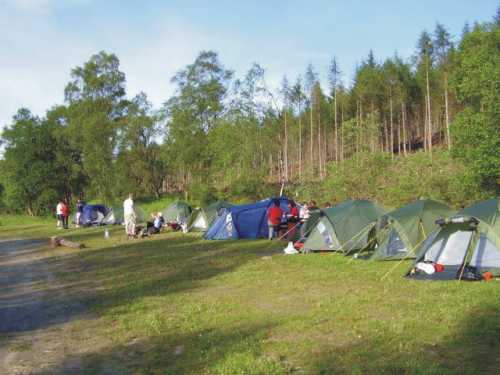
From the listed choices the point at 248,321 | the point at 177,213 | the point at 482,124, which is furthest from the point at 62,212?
the point at 248,321

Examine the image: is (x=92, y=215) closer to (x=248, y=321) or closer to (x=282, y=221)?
(x=282, y=221)

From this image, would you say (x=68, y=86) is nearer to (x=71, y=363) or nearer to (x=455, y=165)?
(x=455, y=165)

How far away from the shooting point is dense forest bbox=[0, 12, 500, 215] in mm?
26297

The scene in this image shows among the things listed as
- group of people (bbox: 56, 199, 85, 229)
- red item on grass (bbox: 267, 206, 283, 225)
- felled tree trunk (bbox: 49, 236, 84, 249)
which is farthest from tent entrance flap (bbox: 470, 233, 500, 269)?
group of people (bbox: 56, 199, 85, 229)

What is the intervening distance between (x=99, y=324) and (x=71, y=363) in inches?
76.8

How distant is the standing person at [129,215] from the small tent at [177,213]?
4669 millimetres

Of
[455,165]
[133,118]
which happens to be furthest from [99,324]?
[133,118]

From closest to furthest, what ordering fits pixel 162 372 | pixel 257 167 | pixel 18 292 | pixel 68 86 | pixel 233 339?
1. pixel 162 372
2. pixel 233 339
3. pixel 18 292
4. pixel 257 167
5. pixel 68 86

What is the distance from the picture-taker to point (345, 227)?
50.6ft

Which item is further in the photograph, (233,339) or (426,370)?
(233,339)

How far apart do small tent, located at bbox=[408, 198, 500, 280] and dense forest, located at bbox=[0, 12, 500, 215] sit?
537 inches

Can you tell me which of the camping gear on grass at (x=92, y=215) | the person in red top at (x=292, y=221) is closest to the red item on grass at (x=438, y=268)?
the person in red top at (x=292, y=221)

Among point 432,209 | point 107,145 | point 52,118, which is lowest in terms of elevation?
point 432,209

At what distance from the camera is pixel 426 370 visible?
5.38 metres
